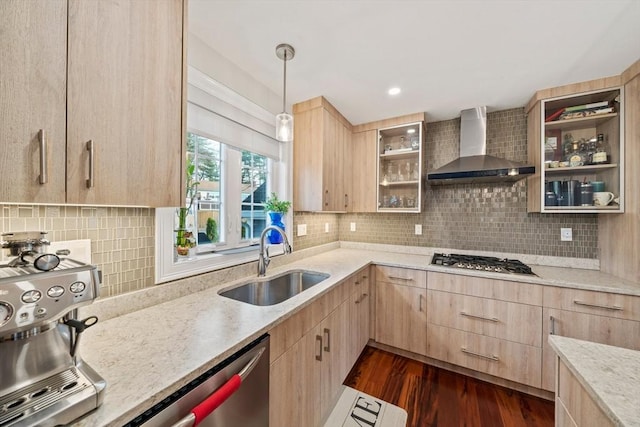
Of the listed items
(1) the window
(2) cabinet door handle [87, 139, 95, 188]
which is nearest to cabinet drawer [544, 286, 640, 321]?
(1) the window

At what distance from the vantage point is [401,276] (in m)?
2.29

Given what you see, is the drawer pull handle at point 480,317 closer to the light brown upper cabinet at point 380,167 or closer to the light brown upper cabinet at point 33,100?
the light brown upper cabinet at point 380,167

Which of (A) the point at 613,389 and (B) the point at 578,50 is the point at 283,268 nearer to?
(A) the point at 613,389

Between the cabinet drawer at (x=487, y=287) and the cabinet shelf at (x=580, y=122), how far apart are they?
4.51ft

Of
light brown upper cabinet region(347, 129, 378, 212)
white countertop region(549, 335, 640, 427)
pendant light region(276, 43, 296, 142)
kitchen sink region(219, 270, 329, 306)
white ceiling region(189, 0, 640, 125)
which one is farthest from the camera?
light brown upper cabinet region(347, 129, 378, 212)

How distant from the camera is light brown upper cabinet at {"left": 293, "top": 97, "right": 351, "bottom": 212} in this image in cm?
221

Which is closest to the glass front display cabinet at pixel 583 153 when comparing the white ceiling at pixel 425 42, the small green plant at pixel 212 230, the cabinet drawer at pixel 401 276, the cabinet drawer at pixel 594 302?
the white ceiling at pixel 425 42

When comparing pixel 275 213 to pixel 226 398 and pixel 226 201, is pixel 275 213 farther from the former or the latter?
pixel 226 398

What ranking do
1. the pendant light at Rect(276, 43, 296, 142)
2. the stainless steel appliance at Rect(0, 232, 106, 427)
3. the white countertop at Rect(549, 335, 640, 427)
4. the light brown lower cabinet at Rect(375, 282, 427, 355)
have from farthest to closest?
the light brown lower cabinet at Rect(375, 282, 427, 355) < the pendant light at Rect(276, 43, 296, 142) < the white countertop at Rect(549, 335, 640, 427) < the stainless steel appliance at Rect(0, 232, 106, 427)

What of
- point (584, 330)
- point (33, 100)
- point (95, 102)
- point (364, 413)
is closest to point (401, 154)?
point (584, 330)

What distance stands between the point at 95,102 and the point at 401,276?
2336 millimetres

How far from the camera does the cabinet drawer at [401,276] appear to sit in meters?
2.20

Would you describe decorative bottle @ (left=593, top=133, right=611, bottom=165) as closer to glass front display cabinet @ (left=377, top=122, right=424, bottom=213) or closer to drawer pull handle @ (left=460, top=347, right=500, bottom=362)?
glass front display cabinet @ (left=377, top=122, right=424, bottom=213)

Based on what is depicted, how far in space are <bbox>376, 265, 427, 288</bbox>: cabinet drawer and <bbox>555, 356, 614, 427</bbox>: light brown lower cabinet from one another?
1.28 meters
